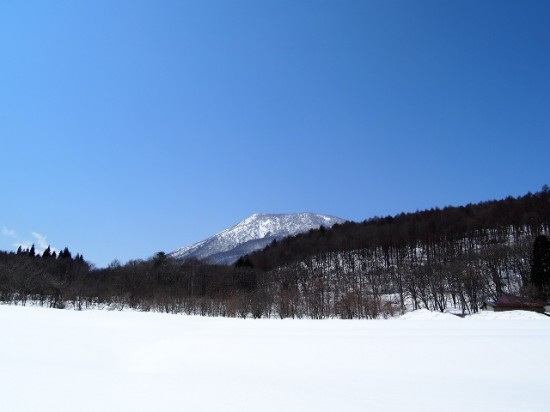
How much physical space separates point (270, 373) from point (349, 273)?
73081 millimetres

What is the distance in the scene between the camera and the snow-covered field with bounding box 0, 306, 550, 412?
805 centimetres

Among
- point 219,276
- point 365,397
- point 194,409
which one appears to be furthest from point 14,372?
point 219,276

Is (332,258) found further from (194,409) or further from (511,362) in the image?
(194,409)

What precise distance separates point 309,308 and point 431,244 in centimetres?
4543


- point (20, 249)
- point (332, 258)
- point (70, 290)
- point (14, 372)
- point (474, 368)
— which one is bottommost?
point (474, 368)

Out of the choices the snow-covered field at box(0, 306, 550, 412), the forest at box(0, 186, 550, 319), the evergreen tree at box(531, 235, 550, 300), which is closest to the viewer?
the snow-covered field at box(0, 306, 550, 412)

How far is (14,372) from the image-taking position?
10.1 m

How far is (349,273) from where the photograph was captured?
82875mm

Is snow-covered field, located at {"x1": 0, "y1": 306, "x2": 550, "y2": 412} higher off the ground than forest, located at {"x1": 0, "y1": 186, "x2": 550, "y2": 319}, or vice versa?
forest, located at {"x1": 0, "y1": 186, "x2": 550, "y2": 319}

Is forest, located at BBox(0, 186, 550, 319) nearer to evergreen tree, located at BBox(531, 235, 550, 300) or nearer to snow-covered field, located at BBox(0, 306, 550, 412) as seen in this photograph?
evergreen tree, located at BBox(531, 235, 550, 300)

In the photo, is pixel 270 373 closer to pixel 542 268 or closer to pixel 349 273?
pixel 542 268

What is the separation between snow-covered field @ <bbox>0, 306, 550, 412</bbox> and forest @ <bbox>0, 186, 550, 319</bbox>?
29673 mm

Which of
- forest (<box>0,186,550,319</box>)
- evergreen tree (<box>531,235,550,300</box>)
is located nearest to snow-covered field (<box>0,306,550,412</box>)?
forest (<box>0,186,550,319</box>)

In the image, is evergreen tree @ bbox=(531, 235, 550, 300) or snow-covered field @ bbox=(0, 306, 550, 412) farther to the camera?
evergreen tree @ bbox=(531, 235, 550, 300)
